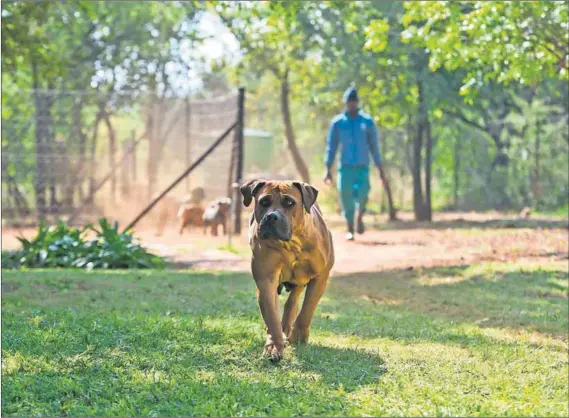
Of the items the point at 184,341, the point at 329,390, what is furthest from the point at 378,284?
the point at 329,390

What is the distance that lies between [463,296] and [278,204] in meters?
4.51

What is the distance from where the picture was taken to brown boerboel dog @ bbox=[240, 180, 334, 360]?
18.4 feet

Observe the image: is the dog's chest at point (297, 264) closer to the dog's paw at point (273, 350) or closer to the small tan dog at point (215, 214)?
the dog's paw at point (273, 350)

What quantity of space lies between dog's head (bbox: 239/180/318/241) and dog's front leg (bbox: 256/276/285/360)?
1.29 feet

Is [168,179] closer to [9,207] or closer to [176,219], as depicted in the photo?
[176,219]

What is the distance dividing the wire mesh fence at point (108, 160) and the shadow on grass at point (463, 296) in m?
8.38

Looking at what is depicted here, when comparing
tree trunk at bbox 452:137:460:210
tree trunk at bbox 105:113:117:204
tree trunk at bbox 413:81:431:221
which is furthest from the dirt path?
tree trunk at bbox 452:137:460:210

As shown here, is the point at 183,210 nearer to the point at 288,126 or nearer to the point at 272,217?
the point at 288,126

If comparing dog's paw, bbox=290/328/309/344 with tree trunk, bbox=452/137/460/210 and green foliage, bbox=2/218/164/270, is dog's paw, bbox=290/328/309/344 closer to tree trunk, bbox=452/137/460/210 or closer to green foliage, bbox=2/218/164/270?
green foliage, bbox=2/218/164/270

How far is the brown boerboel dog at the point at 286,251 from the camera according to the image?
221 inches

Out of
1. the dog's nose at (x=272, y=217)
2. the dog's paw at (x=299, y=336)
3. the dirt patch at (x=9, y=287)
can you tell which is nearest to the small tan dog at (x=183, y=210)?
the dirt patch at (x=9, y=287)

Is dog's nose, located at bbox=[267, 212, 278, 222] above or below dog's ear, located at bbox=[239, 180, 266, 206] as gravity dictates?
below

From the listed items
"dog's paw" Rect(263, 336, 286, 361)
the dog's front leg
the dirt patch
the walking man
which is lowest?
the dirt patch

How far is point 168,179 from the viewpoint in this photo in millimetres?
19422
